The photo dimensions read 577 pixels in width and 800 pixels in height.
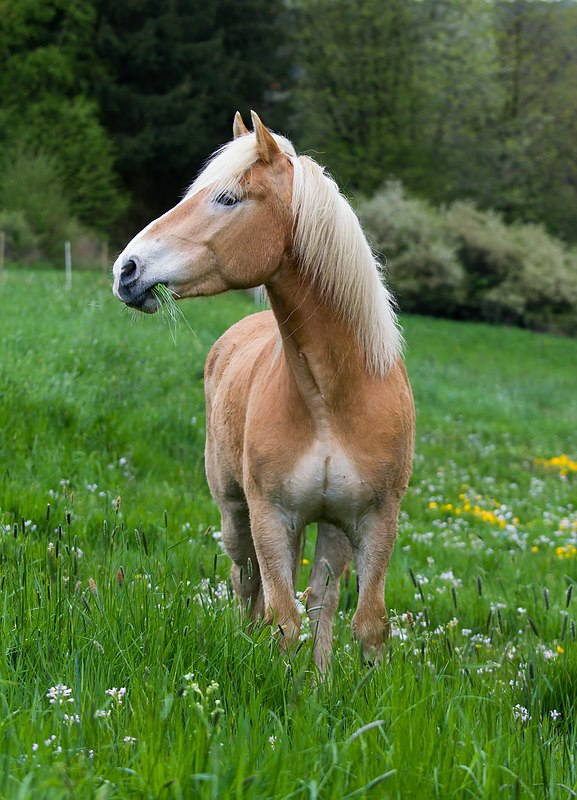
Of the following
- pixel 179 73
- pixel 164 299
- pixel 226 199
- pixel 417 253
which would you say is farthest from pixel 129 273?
pixel 179 73

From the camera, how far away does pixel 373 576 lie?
4.18m

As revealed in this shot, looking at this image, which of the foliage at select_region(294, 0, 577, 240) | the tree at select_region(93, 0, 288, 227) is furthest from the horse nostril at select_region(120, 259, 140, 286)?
the foliage at select_region(294, 0, 577, 240)

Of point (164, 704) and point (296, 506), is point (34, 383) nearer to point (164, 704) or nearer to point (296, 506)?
point (296, 506)

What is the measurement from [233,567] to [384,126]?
1660 inches

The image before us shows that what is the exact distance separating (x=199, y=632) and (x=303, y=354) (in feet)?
5.41

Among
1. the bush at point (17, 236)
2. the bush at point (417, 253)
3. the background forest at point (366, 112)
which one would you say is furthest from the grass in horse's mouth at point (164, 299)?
the bush at point (417, 253)

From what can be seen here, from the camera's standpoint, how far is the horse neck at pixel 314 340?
162 inches

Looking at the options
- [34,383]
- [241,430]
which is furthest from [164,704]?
[34,383]

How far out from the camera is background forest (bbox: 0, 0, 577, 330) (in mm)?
38562

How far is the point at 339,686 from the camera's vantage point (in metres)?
3.09

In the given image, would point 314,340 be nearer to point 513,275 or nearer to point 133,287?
point 133,287

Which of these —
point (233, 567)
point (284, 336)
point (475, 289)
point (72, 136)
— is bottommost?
point (233, 567)

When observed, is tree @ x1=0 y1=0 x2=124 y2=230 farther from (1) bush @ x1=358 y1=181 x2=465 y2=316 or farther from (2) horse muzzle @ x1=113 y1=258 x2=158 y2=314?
(2) horse muzzle @ x1=113 y1=258 x2=158 y2=314

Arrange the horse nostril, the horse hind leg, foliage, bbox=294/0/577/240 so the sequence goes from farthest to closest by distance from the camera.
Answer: foliage, bbox=294/0/577/240 → the horse hind leg → the horse nostril
